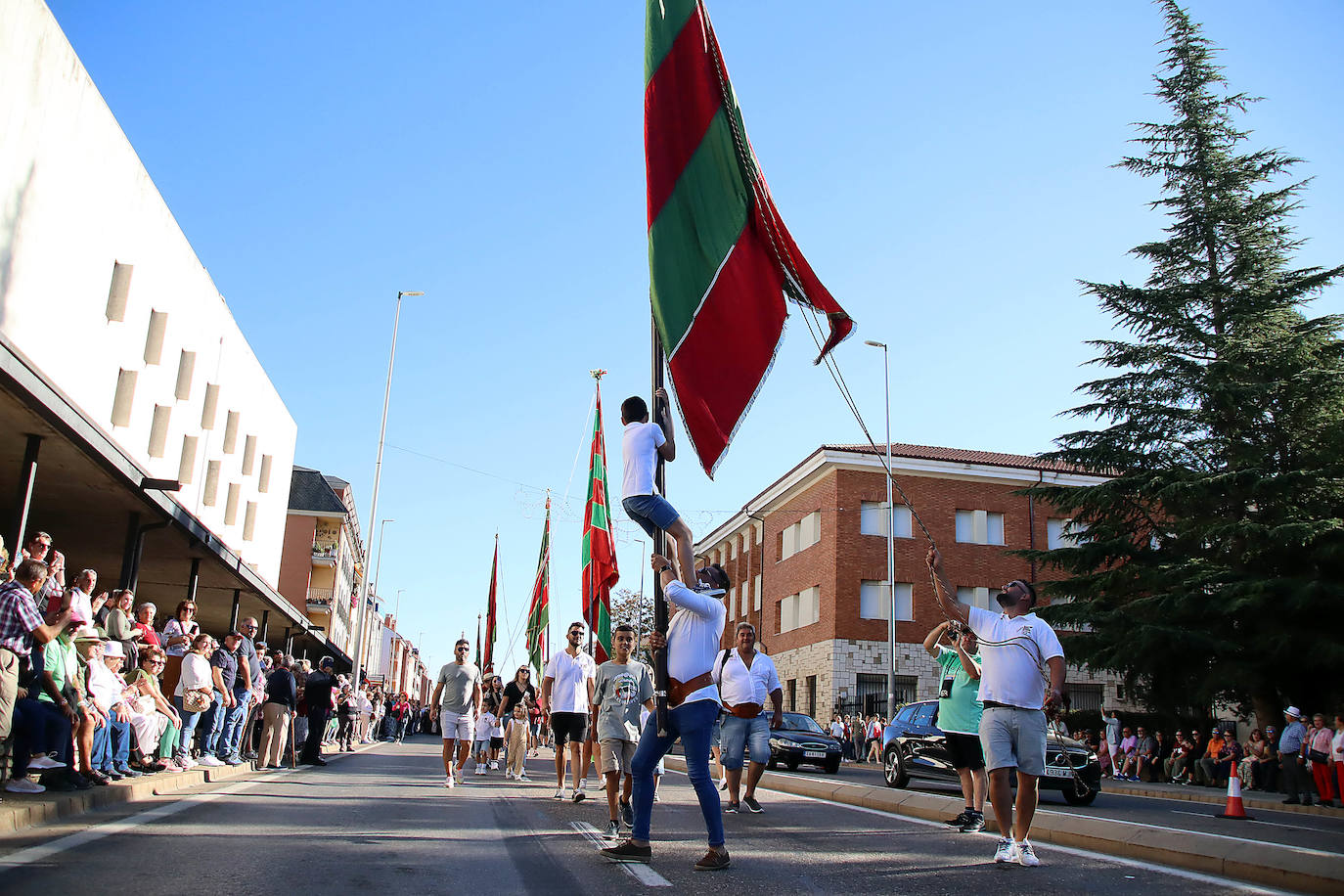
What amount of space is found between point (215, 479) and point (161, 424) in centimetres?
589

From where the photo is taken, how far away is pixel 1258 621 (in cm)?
2678

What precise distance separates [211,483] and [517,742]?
17348 millimetres

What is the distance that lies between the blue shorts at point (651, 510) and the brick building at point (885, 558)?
36845 mm

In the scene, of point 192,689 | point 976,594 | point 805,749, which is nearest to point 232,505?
point 805,749

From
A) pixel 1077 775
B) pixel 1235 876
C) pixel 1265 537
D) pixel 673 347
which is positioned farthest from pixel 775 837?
pixel 1265 537

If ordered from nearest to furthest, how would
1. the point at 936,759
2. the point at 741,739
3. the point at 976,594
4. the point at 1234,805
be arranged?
the point at 741,739 < the point at 1234,805 < the point at 936,759 < the point at 976,594

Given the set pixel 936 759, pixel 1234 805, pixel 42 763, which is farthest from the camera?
pixel 936 759

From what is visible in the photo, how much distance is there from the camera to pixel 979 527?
44375mm

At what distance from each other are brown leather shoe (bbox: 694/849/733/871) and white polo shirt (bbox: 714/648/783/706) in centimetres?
469

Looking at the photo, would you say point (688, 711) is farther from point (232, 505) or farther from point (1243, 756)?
point (232, 505)

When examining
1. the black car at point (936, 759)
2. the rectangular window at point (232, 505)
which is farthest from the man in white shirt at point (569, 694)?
the rectangular window at point (232, 505)

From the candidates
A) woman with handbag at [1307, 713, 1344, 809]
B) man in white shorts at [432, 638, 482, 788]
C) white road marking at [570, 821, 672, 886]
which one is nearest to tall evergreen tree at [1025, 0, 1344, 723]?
woman with handbag at [1307, 713, 1344, 809]

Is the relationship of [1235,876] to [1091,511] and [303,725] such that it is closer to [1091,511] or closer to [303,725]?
[303,725]

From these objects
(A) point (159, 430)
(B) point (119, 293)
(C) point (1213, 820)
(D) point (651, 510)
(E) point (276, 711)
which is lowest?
(C) point (1213, 820)
